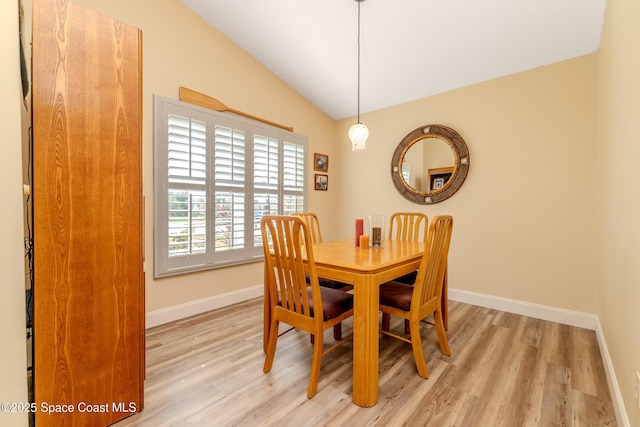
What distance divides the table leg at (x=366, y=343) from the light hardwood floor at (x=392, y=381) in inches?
2.9

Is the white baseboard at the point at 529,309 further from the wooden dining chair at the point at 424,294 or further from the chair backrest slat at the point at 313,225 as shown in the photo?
the chair backrest slat at the point at 313,225

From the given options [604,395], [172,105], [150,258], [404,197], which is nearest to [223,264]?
[150,258]

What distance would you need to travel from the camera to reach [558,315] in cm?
259

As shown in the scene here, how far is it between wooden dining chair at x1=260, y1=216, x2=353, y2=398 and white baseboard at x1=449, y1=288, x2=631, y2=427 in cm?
145

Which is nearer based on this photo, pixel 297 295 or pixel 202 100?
pixel 297 295

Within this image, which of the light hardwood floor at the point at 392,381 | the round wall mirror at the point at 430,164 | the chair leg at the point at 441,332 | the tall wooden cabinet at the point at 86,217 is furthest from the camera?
the round wall mirror at the point at 430,164

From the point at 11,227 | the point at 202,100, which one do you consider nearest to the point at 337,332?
the point at 11,227

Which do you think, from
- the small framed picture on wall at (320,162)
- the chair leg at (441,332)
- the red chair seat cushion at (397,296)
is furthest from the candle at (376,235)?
the small framed picture on wall at (320,162)

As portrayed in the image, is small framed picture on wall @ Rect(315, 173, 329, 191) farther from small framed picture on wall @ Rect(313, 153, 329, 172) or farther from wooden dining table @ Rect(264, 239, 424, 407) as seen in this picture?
wooden dining table @ Rect(264, 239, 424, 407)

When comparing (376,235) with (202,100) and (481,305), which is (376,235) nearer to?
(481,305)

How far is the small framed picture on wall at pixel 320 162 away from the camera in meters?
4.02

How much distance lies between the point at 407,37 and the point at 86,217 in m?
2.80

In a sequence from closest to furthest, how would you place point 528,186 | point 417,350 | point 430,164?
point 417,350
point 528,186
point 430,164

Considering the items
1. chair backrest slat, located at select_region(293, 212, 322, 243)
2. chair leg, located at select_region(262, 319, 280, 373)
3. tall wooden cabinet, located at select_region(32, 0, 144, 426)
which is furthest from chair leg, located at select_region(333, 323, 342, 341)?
tall wooden cabinet, located at select_region(32, 0, 144, 426)
